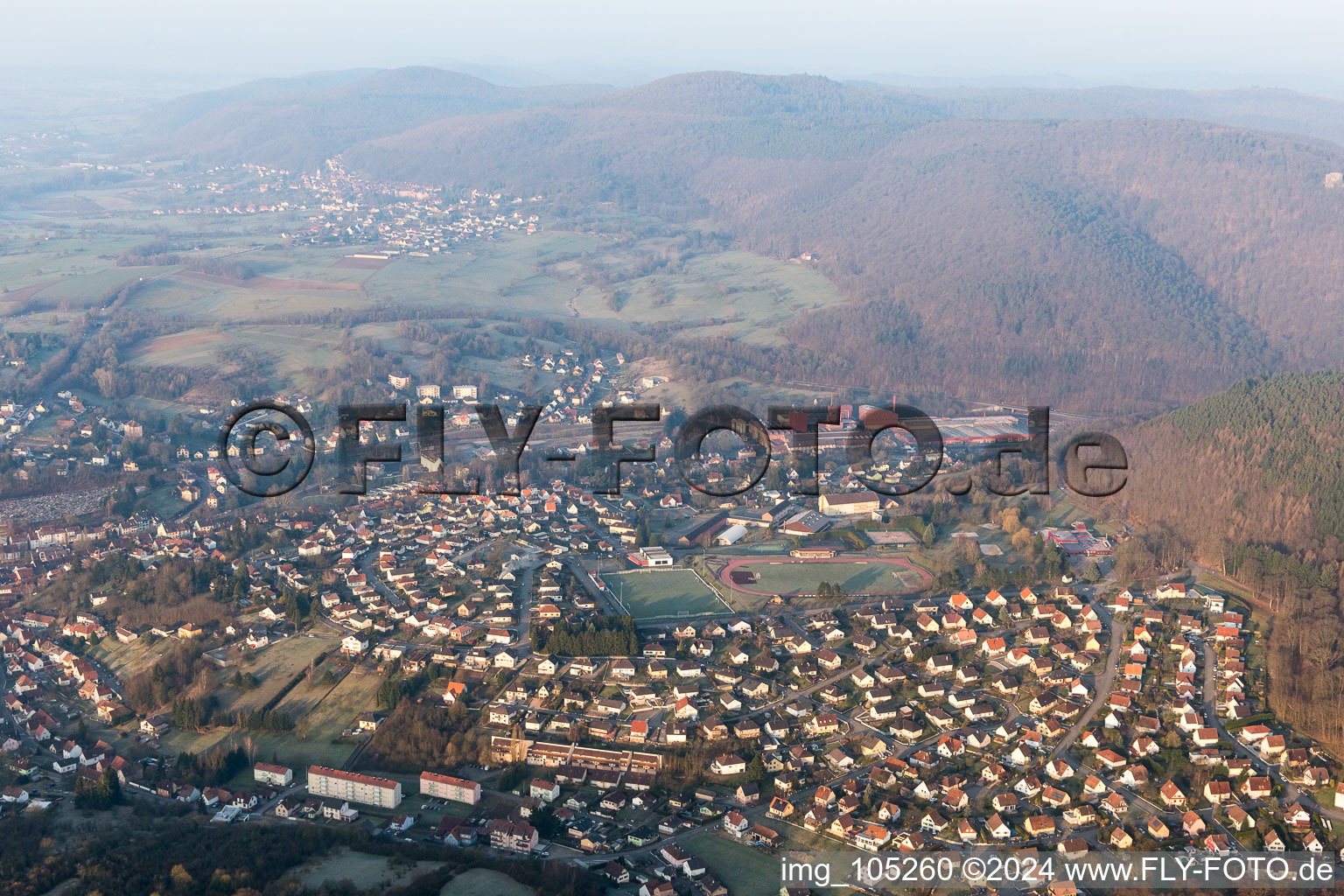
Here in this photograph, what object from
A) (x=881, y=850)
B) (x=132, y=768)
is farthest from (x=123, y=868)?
(x=881, y=850)

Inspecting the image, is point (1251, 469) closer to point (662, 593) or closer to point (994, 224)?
point (662, 593)

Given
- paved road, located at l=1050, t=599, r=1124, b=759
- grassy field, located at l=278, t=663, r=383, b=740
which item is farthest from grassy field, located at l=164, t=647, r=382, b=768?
paved road, located at l=1050, t=599, r=1124, b=759

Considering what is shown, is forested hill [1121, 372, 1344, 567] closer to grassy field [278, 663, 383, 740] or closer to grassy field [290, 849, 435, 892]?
grassy field [278, 663, 383, 740]

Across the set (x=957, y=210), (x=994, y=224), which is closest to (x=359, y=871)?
(x=994, y=224)

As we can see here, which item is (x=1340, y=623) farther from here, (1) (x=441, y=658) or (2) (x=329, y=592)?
(2) (x=329, y=592)

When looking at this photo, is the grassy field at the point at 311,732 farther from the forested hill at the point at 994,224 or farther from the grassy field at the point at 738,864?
the forested hill at the point at 994,224

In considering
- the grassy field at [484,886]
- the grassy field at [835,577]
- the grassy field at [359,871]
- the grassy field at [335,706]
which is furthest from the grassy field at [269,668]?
the grassy field at [835,577]
